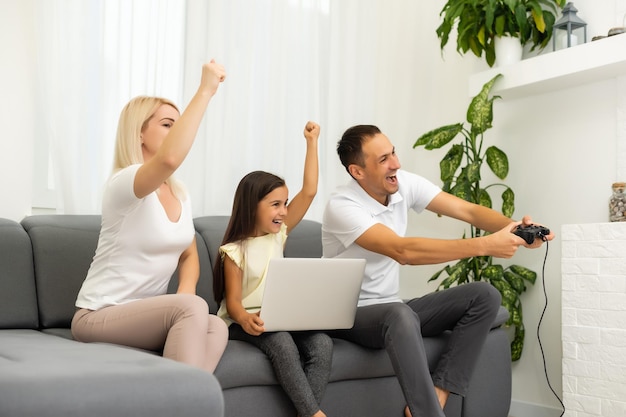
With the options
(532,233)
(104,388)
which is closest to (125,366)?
(104,388)

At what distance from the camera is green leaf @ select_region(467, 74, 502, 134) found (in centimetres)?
337

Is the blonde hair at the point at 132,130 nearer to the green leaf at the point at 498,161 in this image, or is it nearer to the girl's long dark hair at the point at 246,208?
the girl's long dark hair at the point at 246,208

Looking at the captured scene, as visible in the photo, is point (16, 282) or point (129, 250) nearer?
point (129, 250)

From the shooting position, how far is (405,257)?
93.3 inches

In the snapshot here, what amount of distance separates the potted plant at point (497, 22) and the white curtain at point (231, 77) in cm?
47

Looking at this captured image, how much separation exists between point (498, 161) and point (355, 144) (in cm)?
103

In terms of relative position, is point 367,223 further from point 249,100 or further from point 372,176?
point 249,100

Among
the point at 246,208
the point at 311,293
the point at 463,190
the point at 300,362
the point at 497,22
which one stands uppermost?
the point at 497,22

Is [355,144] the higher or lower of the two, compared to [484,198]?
higher

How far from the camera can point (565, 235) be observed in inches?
118

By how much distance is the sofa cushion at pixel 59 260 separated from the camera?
243cm

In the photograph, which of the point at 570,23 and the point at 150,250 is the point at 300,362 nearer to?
the point at 150,250

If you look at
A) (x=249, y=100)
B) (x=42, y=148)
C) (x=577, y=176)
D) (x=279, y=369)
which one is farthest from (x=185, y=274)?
(x=577, y=176)

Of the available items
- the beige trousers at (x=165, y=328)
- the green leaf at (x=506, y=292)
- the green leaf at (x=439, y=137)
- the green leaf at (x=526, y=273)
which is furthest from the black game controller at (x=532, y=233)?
the green leaf at (x=439, y=137)
